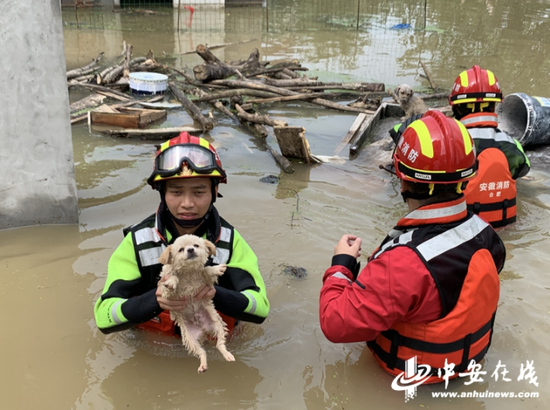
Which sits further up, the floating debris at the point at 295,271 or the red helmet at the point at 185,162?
the red helmet at the point at 185,162

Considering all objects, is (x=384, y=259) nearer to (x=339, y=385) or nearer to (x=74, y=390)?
(x=339, y=385)

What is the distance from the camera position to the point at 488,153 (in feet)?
18.1

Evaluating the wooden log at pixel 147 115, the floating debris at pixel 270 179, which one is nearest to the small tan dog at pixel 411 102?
the floating debris at pixel 270 179

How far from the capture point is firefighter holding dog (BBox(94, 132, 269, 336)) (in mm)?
3381

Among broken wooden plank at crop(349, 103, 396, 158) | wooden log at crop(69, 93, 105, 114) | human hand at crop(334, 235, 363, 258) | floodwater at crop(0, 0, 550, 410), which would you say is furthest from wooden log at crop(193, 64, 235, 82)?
human hand at crop(334, 235, 363, 258)

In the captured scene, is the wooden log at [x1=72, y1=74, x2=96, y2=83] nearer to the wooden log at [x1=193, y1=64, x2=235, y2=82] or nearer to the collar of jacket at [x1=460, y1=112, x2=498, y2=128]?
the wooden log at [x1=193, y1=64, x2=235, y2=82]

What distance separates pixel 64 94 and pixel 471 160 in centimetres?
430

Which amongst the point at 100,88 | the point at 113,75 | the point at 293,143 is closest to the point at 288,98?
the point at 293,143

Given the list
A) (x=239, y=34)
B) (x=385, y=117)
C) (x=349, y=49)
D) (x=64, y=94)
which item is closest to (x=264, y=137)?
(x=385, y=117)

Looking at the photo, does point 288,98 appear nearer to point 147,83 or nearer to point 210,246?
point 147,83

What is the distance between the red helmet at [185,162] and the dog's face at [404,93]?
5717 mm

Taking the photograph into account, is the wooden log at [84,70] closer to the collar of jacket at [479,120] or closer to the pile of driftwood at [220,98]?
the pile of driftwood at [220,98]

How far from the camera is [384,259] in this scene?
10.0ft

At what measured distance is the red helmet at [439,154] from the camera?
9.82 feet
